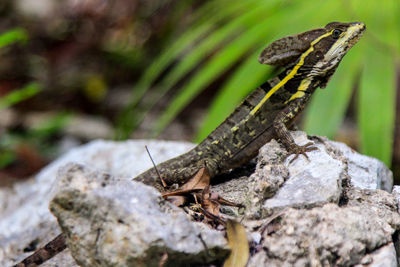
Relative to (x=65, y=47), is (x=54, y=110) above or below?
below

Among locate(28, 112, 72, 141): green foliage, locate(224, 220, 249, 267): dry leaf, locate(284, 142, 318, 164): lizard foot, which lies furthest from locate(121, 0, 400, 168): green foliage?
locate(28, 112, 72, 141): green foliage

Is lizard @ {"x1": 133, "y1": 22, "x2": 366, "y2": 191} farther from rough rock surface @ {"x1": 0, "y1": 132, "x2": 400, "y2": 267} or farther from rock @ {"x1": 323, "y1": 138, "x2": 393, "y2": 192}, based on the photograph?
rough rock surface @ {"x1": 0, "y1": 132, "x2": 400, "y2": 267}

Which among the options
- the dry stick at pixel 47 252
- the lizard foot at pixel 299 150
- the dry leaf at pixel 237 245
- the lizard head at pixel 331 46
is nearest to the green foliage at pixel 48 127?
the dry stick at pixel 47 252

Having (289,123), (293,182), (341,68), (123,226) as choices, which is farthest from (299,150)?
(341,68)

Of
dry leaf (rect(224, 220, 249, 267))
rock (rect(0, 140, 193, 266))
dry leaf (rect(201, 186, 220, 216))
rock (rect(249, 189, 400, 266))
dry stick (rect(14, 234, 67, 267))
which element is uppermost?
rock (rect(0, 140, 193, 266))

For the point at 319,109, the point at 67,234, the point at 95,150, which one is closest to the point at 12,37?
the point at 95,150

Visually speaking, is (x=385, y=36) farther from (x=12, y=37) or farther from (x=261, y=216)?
(x=12, y=37)

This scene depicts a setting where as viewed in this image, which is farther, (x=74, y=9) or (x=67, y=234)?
(x=74, y=9)
